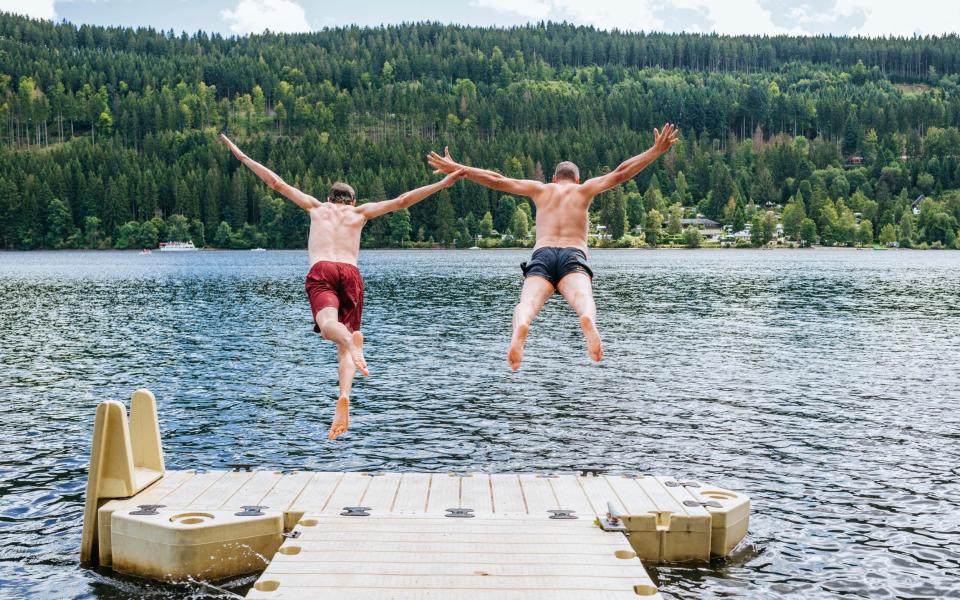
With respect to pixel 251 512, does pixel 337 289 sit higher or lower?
higher

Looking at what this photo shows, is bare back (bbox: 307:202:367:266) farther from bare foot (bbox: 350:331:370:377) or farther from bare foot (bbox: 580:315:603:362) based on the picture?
bare foot (bbox: 580:315:603:362)

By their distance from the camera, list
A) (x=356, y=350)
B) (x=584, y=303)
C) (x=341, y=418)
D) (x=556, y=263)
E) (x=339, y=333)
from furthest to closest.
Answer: (x=341, y=418), (x=556, y=263), (x=339, y=333), (x=356, y=350), (x=584, y=303)

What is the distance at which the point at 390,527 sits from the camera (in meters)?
14.1

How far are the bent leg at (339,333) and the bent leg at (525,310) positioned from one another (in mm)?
2186

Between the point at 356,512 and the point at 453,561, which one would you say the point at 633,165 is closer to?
the point at 453,561

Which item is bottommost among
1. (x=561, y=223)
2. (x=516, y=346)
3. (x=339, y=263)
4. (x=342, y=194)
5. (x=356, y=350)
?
(x=356, y=350)

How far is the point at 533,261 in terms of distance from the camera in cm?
1328

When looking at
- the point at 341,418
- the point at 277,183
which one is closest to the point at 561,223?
the point at 341,418

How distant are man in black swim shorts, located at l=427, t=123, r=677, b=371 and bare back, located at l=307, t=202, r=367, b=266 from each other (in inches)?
63.4

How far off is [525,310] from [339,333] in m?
2.79

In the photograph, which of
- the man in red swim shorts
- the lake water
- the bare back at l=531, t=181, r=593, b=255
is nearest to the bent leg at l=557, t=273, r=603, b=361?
the bare back at l=531, t=181, r=593, b=255

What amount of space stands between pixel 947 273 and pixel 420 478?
422ft

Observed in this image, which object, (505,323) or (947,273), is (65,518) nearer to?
(505,323)

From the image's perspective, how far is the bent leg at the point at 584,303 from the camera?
39.5 feet
